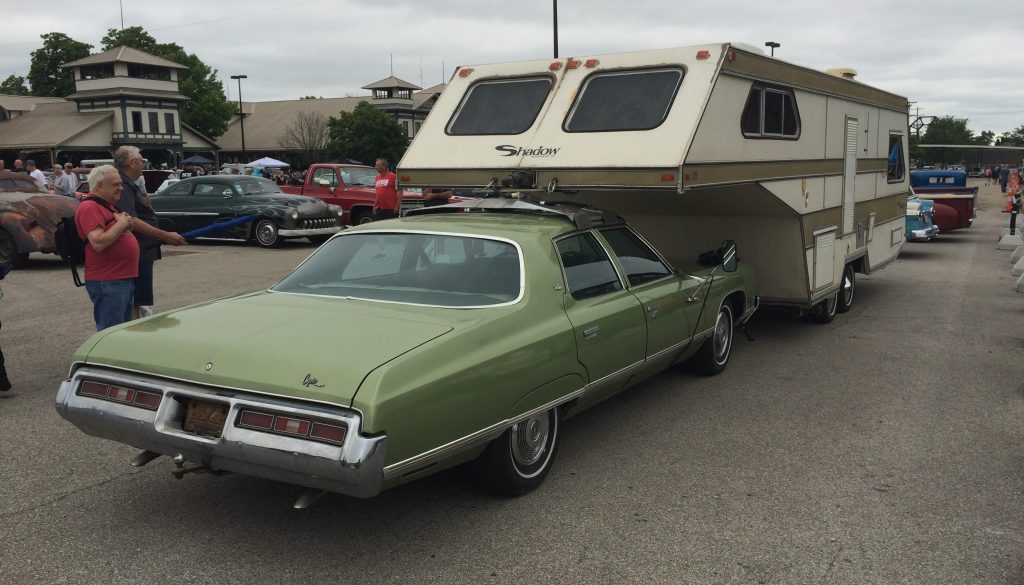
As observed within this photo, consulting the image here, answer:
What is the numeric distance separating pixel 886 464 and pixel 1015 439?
113cm

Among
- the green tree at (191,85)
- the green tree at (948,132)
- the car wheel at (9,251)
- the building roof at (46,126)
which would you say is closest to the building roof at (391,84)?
the green tree at (191,85)

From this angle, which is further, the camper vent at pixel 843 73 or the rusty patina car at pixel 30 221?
the rusty patina car at pixel 30 221

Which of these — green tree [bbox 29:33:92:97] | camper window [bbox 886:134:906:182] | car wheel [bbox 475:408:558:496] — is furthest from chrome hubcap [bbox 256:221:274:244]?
green tree [bbox 29:33:92:97]

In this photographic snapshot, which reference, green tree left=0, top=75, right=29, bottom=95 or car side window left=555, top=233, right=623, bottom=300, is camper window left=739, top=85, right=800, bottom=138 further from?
green tree left=0, top=75, right=29, bottom=95

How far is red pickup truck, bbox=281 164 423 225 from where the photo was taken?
18.9m

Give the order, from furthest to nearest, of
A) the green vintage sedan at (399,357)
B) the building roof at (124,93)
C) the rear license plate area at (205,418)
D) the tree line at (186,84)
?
the tree line at (186,84), the building roof at (124,93), the rear license plate area at (205,418), the green vintage sedan at (399,357)

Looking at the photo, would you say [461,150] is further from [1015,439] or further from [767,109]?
[1015,439]

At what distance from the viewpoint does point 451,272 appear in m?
4.75

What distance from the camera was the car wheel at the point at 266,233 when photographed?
57.0 ft

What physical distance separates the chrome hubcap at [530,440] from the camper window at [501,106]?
307cm

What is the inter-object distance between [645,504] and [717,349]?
2.86 meters

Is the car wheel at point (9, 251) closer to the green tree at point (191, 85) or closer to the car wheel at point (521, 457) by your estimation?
the car wheel at point (521, 457)

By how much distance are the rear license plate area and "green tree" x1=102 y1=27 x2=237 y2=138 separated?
7658 cm

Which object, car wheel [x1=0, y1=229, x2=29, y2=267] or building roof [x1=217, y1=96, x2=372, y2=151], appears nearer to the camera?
car wheel [x1=0, y1=229, x2=29, y2=267]
